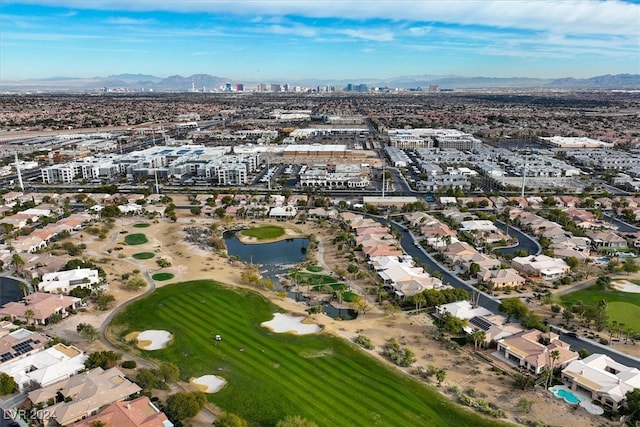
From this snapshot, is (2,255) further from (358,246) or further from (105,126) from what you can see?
(105,126)

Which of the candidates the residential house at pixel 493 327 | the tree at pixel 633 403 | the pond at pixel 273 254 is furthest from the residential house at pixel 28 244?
the tree at pixel 633 403

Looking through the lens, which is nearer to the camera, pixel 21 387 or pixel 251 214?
pixel 21 387

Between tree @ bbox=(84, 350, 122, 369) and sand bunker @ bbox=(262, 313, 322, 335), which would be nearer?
tree @ bbox=(84, 350, 122, 369)

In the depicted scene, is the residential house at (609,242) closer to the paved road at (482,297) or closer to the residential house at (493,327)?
the paved road at (482,297)

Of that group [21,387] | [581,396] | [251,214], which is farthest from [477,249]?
[21,387]

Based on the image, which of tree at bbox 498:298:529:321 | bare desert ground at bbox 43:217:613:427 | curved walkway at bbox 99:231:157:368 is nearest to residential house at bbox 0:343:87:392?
bare desert ground at bbox 43:217:613:427

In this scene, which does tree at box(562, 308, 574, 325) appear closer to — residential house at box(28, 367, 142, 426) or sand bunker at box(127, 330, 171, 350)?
sand bunker at box(127, 330, 171, 350)
